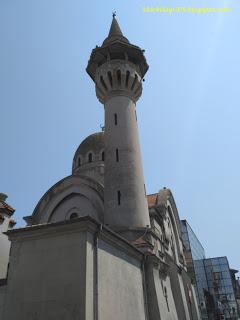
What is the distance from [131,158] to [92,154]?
10.2m

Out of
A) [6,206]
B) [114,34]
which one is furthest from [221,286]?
[6,206]

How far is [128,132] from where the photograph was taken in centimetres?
2053

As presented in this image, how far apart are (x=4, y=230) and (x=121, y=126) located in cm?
962

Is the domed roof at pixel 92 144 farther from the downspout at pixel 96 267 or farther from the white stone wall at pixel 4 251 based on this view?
the downspout at pixel 96 267

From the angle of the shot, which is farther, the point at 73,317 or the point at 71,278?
the point at 71,278

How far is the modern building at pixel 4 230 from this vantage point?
50.3ft

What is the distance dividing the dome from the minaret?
7056mm

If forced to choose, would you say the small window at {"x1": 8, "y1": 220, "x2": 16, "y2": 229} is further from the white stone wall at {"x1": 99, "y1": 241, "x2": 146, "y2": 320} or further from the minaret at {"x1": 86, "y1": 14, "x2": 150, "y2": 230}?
the white stone wall at {"x1": 99, "y1": 241, "x2": 146, "y2": 320}

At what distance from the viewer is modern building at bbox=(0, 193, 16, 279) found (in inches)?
604

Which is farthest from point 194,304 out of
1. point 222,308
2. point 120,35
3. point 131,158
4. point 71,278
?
point 222,308

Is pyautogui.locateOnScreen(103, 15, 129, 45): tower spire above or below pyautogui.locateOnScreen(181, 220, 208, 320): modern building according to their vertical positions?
above

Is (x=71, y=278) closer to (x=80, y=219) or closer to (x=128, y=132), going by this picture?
(x=80, y=219)

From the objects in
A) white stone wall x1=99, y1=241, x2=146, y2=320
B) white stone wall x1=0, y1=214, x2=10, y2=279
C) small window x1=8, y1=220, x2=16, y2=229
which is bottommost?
white stone wall x1=99, y1=241, x2=146, y2=320

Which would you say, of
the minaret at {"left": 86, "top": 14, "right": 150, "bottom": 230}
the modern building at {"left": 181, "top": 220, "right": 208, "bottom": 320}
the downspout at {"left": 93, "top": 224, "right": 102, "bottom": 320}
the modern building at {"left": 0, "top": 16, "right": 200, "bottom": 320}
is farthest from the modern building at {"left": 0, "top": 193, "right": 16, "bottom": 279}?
the modern building at {"left": 181, "top": 220, "right": 208, "bottom": 320}
